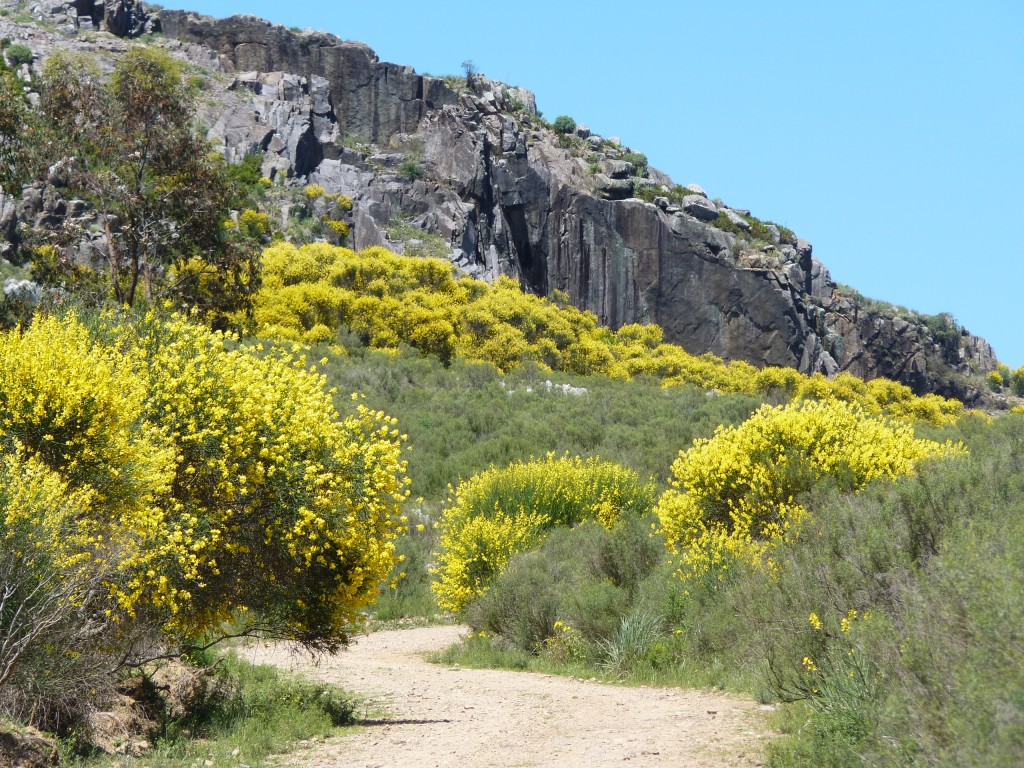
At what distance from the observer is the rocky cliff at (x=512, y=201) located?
3115 inches

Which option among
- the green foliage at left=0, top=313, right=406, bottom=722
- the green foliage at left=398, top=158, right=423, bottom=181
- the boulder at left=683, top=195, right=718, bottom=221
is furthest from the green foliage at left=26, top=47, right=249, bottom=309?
the boulder at left=683, top=195, right=718, bottom=221

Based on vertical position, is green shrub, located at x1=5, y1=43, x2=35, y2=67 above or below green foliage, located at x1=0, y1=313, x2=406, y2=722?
above

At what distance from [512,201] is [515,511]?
64799 mm

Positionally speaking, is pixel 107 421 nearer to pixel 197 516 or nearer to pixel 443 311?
pixel 197 516

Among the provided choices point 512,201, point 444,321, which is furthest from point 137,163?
point 512,201

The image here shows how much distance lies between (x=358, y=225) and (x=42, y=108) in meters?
51.7

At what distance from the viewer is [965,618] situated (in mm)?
5863

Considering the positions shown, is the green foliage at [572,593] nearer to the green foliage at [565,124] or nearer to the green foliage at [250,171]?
the green foliage at [250,171]

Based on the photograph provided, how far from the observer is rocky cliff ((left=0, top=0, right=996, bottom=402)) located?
79125mm

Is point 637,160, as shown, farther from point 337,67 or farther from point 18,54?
point 18,54

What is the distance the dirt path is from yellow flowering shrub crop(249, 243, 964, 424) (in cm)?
3216

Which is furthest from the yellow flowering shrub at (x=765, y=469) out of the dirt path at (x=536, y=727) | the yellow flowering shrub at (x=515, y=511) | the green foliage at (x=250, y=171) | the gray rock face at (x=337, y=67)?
the gray rock face at (x=337, y=67)

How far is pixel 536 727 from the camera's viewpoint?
1039cm

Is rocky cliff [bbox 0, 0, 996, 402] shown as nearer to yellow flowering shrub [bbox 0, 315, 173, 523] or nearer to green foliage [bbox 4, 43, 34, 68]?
green foliage [bbox 4, 43, 34, 68]
